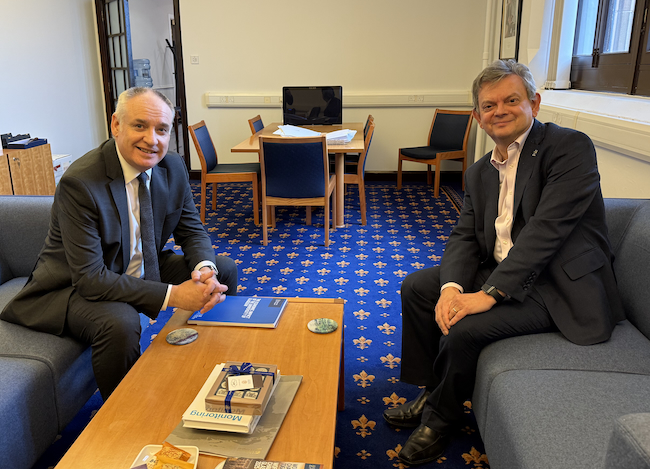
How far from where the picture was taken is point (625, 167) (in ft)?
8.11

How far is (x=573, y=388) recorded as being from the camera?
1.37 meters

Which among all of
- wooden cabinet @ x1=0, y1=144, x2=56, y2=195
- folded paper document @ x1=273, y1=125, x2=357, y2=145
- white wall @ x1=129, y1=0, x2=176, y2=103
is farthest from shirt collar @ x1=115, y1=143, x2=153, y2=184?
white wall @ x1=129, y1=0, x2=176, y2=103

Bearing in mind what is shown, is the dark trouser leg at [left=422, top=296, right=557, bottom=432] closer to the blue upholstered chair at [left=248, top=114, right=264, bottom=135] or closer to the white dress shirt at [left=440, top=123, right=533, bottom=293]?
the white dress shirt at [left=440, top=123, right=533, bottom=293]

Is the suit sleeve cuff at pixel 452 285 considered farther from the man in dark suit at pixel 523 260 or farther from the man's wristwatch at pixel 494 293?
the man's wristwatch at pixel 494 293

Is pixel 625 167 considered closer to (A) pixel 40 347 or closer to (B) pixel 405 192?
(A) pixel 40 347

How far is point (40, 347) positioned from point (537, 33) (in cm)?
379

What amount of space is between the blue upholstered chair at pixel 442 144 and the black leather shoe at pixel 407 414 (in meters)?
3.67

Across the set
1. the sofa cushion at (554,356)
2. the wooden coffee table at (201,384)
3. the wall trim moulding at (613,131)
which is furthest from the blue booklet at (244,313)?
the wall trim moulding at (613,131)

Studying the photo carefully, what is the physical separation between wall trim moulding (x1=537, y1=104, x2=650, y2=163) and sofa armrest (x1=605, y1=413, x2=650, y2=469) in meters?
1.68

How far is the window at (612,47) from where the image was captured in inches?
114

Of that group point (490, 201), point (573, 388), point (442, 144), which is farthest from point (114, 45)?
point (573, 388)

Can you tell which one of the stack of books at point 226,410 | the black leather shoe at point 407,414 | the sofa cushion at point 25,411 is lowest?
the black leather shoe at point 407,414

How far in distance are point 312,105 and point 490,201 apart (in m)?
3.60

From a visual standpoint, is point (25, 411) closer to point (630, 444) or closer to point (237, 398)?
point (237, 398)
